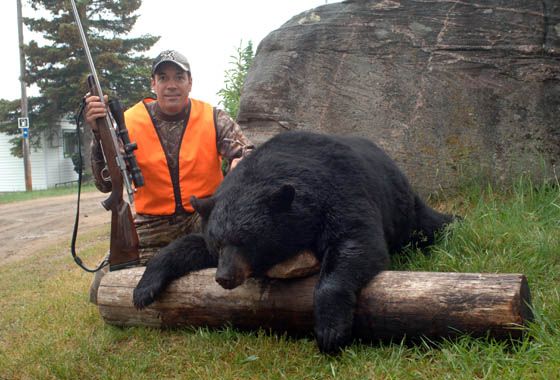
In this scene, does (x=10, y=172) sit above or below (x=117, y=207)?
below

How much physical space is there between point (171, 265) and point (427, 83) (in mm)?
3829

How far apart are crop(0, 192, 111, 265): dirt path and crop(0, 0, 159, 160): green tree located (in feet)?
26.9

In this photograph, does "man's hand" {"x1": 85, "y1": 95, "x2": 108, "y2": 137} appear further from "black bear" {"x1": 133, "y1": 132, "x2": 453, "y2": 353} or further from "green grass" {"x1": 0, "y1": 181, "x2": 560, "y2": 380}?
"green grass" {"x1": 0, "y1": 181, "x2": 560, "y2": 380}

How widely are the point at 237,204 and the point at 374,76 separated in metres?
3.74

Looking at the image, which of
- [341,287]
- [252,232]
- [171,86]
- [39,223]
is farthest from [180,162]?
[39,223]

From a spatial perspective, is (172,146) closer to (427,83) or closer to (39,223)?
(427,83)

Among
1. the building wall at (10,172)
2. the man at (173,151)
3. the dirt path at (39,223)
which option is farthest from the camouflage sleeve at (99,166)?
the building wall at (10,172)

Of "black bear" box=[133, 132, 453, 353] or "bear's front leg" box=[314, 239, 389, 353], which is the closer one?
"bear's front leg" box=[314, 239, 389, 353]

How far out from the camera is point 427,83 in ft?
21.0

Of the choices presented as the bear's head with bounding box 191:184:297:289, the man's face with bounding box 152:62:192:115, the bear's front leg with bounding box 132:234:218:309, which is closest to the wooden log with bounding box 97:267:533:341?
the bear's front leg with bounding box 132:234:218:309

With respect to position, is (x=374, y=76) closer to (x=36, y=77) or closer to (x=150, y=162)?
(x=150, y=162)

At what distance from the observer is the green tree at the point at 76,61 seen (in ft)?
84.9

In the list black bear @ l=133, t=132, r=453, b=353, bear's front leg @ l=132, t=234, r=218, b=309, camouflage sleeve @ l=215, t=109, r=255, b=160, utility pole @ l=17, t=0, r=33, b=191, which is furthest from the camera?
utility pole @ l=17, t=0, r=33, b=191

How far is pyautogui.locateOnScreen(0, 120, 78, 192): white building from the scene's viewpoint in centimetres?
3050
